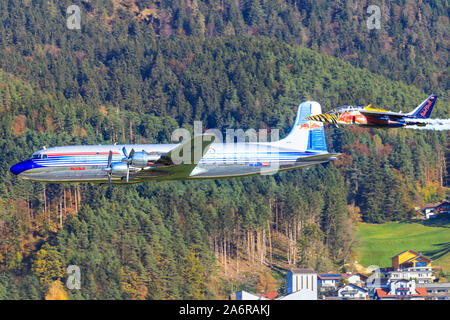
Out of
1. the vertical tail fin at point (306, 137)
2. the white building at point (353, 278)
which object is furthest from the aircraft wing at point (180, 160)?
the white building at point (353, 278)

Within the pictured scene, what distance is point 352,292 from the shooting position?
135125 mm

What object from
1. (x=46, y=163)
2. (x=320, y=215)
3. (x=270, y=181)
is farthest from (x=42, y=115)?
(x=46, y=163)

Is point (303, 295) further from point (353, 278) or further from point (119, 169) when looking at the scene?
point (119, 169)

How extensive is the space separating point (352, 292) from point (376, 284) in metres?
4.69

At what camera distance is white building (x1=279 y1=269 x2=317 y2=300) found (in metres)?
132

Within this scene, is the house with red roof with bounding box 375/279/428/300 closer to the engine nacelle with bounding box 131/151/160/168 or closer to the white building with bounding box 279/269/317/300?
the white building with bounding box 279/269/317/300

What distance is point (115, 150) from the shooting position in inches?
3140

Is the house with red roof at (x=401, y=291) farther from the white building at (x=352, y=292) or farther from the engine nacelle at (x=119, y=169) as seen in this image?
the engine nacelle at (x=119, y=169)

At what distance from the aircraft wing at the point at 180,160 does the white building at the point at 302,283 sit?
2244 inches

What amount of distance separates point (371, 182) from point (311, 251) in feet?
127

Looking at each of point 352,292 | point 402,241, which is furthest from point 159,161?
point 402,241

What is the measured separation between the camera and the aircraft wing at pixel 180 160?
73125 millimetres

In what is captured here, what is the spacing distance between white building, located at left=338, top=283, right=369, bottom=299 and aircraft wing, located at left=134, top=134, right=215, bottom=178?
203 ft
